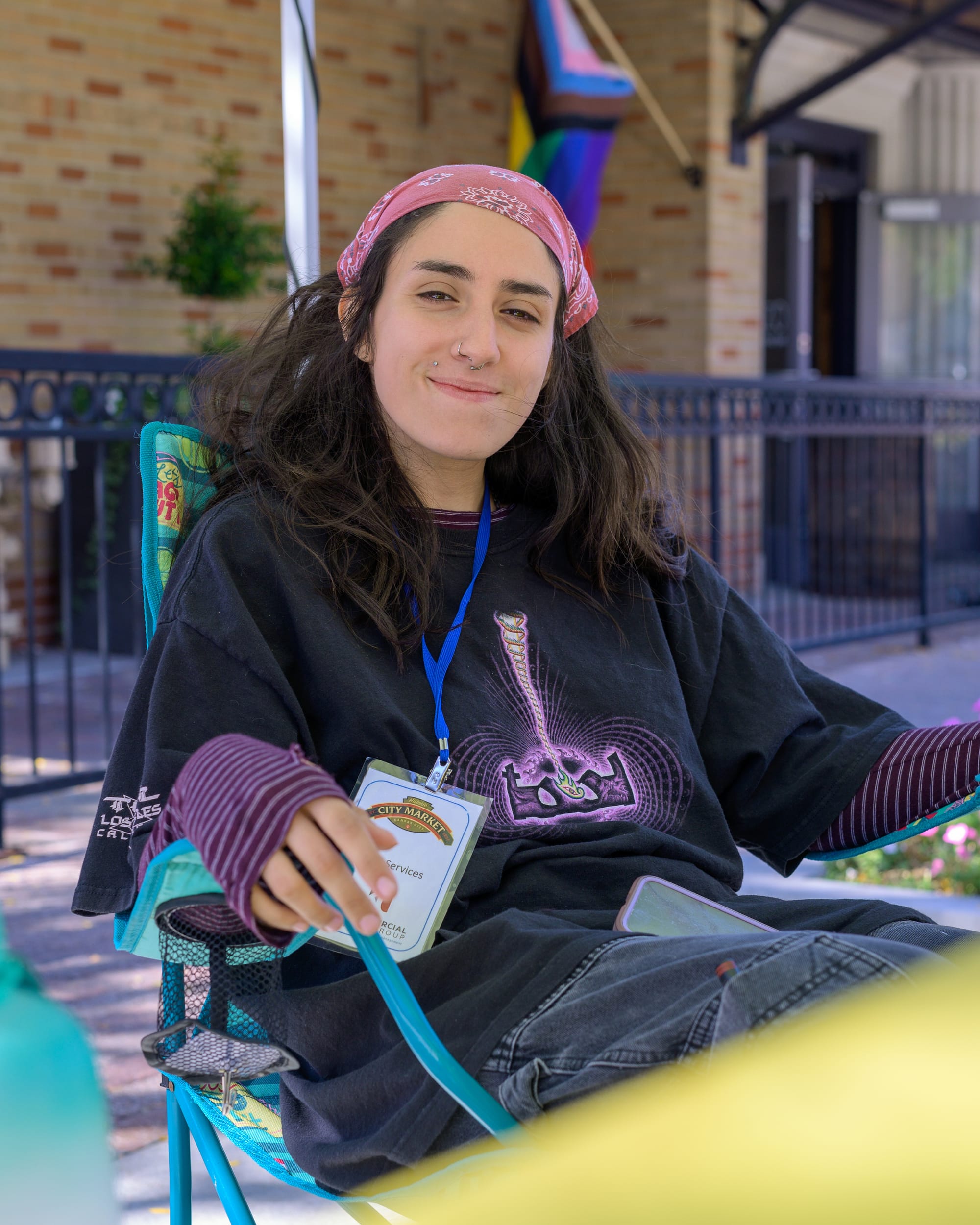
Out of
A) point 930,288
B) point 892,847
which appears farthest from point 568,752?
point 930,288

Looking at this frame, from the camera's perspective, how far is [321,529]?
182 cm

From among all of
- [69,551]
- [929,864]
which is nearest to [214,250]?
[69,551]

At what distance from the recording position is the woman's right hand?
4.22ft

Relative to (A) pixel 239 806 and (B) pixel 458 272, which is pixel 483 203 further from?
(A) pixel 239 806

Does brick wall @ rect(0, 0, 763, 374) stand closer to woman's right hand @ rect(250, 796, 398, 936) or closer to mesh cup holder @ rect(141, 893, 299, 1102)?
mesh cup holder @ rect(141, 893, 299, 1102)

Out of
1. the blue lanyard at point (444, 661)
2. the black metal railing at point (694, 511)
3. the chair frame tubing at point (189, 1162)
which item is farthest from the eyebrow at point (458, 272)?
the chair frame tubing at point (189, 1162)

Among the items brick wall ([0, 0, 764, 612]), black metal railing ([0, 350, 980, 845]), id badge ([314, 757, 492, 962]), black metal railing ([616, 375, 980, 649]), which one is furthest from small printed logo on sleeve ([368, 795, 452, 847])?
brick wall ([0, 0, 764, 612])

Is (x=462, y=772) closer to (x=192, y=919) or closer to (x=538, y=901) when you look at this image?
(x=538, y=901)

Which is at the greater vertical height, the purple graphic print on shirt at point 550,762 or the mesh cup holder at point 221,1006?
the purple graphic print on shirt at point 550,762

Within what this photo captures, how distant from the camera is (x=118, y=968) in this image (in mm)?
3332

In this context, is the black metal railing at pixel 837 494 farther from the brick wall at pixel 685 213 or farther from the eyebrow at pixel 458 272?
the eyebrow at pixel 458 272

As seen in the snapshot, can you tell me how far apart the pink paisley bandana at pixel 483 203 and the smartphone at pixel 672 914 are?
32.6 inches

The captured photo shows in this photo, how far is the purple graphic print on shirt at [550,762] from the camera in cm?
177

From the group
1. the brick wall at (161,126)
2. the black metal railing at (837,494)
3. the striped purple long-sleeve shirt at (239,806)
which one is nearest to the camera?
the striped purple long-sleeve shirt at (239,806)
